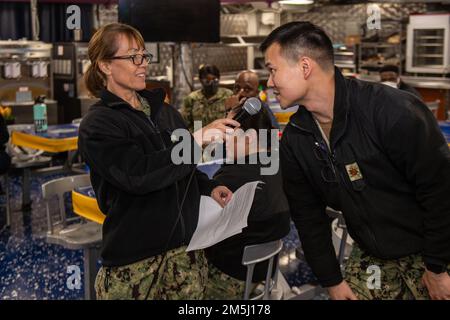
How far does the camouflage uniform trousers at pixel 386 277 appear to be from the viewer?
6.06ft

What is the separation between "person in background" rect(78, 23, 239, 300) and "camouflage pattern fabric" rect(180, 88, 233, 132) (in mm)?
3506

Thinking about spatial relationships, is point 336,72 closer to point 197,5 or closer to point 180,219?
point 180,219

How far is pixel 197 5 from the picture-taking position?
6.61m

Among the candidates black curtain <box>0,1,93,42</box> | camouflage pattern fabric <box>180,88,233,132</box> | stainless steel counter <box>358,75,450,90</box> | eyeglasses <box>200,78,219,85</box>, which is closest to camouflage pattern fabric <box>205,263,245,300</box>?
camouflage pattern fabric <box>180,88,233,132</box>

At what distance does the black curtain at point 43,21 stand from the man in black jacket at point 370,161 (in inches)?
327

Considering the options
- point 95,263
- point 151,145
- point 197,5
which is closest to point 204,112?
point 197,5

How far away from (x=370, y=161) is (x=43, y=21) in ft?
30.7

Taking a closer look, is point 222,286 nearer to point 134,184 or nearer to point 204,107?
point 134,184

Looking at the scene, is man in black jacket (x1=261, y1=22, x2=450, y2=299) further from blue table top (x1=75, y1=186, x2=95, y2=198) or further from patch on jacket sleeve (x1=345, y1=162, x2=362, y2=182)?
blue table top (x1=75, y1=186, x2=95, y2=198)

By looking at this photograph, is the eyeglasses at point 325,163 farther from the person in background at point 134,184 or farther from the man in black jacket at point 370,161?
the person in background at point 134,184

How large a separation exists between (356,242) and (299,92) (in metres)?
0.58

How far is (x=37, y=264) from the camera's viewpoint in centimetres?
450

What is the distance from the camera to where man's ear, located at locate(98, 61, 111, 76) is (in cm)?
200

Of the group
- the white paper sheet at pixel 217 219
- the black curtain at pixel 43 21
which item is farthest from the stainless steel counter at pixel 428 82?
the white paper sheet at pixel 217 219
